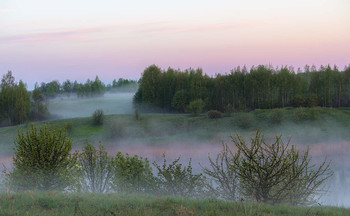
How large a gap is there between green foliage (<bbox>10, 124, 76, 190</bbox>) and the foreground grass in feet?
15.6

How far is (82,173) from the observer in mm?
15211

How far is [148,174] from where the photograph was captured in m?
14.5

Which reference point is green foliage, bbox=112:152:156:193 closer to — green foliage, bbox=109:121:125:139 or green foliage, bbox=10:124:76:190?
green foliage, bbox=10:124:76:190

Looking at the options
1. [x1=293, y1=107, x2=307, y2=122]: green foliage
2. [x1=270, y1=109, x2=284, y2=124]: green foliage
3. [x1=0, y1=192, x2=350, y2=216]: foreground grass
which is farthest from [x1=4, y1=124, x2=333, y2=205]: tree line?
[x1=293, y1=107, x2=307, y2=122]: green foliage

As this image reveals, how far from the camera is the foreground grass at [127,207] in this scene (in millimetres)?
6789

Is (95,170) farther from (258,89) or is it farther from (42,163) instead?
(258,89)

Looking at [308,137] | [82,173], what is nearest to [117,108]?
[308,137]

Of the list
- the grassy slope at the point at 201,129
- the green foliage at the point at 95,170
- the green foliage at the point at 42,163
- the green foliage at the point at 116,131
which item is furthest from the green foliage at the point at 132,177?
the green foliage at the point at 116,131

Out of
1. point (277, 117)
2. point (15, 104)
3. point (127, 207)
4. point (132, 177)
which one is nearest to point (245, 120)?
point (277, 117)

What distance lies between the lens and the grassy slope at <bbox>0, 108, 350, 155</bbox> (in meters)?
39.2

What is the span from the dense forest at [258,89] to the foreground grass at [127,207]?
45.2 metres

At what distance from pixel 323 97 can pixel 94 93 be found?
73.2 meters

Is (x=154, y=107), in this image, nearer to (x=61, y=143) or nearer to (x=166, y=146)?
(x=166, y=146)

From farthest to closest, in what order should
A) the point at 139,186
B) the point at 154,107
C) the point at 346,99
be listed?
the point at 154,107
the point at 346,99
the point at 139,186
